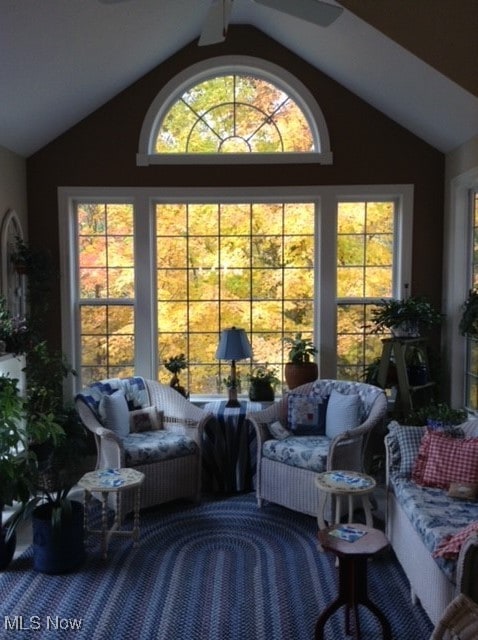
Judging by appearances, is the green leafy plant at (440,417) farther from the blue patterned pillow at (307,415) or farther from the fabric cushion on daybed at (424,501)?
the blue patterned pillow at (307,415)

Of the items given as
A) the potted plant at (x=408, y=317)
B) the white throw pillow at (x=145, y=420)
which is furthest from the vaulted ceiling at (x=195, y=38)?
the white throw pillow at (x=145, y=420)

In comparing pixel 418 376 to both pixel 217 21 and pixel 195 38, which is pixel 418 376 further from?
pixel 195 38

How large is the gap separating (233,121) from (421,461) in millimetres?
3285

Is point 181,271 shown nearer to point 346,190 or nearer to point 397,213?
point 346,190

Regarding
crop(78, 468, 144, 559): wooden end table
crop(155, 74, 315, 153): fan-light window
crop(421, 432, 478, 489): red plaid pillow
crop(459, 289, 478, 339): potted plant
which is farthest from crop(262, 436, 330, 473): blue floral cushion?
crop(155, 74, 315, 153): fan-light window

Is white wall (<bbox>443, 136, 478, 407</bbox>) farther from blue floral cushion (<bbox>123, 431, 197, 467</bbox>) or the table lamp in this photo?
blue floral cushion (<bbox>123, 431, 197, 467</bbox>)

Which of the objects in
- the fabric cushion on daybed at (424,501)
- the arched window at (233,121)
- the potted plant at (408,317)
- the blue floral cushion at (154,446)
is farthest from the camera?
the arched window at (233,121)

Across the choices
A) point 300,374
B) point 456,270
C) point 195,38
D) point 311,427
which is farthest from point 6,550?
point 195,38

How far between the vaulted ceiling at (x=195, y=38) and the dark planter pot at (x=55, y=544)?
2.76 meters

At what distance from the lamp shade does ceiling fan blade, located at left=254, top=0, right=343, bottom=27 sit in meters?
2.42

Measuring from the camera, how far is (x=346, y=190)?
4645mm

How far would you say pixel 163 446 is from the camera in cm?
384

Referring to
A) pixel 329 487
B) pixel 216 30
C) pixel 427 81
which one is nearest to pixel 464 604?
pixel 329 487

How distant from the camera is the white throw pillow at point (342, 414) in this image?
12.6ft
